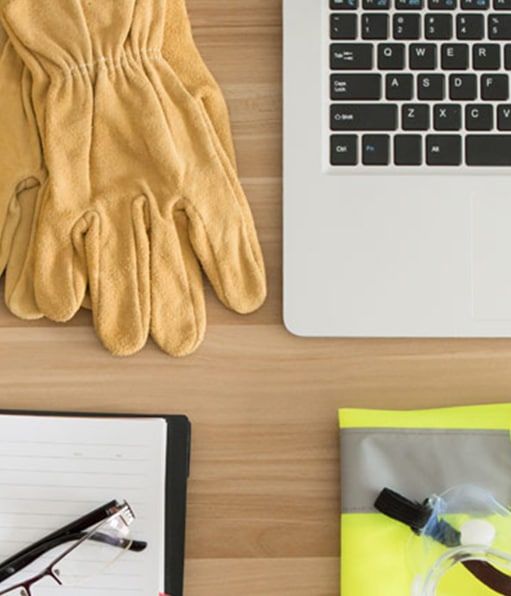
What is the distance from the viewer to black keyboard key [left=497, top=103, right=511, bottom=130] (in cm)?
67

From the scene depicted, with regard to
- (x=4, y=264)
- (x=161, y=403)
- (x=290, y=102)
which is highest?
(x=290, y=102)

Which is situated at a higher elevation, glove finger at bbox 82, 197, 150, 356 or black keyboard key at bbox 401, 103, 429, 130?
black keyboard key at bbox 401, 103, 429, 130

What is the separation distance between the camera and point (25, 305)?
2.23 ft

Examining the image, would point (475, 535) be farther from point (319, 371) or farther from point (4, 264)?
point (4, 264)

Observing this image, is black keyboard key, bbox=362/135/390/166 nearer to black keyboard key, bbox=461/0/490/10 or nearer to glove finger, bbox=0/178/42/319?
black keyboard key, bbox=461/0/490/10

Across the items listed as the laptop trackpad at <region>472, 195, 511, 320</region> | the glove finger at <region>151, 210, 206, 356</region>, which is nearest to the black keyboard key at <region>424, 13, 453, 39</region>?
the laptop trackpad at <region>472, 195, 511, 320</region>

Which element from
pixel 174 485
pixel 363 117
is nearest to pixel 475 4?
pixel 363 117

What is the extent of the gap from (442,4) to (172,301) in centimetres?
31

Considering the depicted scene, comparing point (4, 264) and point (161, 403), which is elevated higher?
point (4, 264)

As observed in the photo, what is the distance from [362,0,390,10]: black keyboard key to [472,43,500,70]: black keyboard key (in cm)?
8

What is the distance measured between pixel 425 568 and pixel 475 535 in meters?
0.04

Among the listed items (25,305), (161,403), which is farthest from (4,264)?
(161,403)

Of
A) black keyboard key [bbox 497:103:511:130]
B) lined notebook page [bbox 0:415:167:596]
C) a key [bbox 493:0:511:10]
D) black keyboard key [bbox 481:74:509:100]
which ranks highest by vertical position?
a key [bbox 493:0:511:10]

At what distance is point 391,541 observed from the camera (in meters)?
0.65
